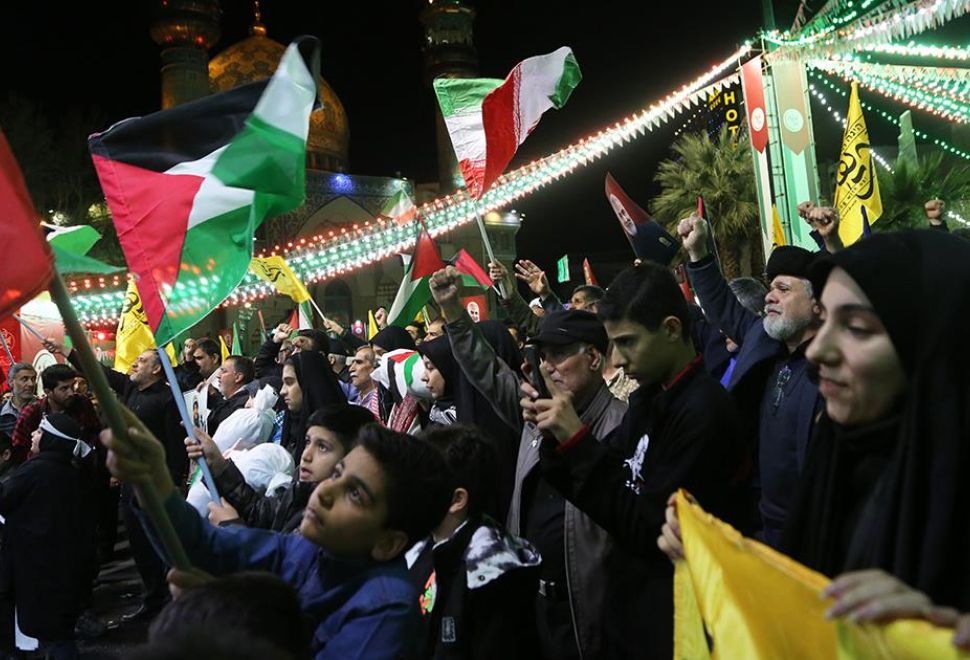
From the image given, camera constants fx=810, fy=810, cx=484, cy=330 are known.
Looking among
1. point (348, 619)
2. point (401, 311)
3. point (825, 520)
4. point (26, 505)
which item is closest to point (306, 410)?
point (401, 311)

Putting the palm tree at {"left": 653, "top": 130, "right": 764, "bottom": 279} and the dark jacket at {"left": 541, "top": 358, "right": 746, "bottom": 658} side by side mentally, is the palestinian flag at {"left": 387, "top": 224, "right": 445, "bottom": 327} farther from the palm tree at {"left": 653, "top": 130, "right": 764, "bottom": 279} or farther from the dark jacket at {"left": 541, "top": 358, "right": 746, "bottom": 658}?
the palm tree at {"left": 653, "top": 130, "right": 764, "bottom": 279}

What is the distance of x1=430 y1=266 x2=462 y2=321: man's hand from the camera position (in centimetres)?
449

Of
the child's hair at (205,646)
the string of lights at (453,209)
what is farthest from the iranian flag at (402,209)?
the child's hair at (205,646)

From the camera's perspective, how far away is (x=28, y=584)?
614cm

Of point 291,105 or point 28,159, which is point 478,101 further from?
point 28,159

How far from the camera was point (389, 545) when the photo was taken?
8.21 ft

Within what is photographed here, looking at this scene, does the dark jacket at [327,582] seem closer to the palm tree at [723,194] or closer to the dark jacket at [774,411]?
the dark jacket at [774,411]

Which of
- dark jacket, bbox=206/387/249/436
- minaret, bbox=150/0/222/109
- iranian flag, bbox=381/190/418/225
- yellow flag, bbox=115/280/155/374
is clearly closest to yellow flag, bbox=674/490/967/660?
dark jacket, bbox=206/387/249/436

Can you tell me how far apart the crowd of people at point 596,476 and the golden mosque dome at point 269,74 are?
3915 centimetres

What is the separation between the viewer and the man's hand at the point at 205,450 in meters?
3.38

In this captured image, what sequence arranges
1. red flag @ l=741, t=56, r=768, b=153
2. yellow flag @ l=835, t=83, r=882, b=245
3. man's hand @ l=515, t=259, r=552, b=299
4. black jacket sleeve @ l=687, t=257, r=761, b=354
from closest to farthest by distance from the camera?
black jacket sleeve @ l=687, t=257, r=761, b=354
man's hand @ l=515, t=259, r=552, b=299
yellow flag @ l=835, t=83, r=882, b=245
red flag @ l=741, t=56, r=768, b=153

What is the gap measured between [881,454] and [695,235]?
135 inches

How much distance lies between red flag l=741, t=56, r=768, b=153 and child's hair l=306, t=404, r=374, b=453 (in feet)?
40.8

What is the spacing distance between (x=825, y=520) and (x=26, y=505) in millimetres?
6207
